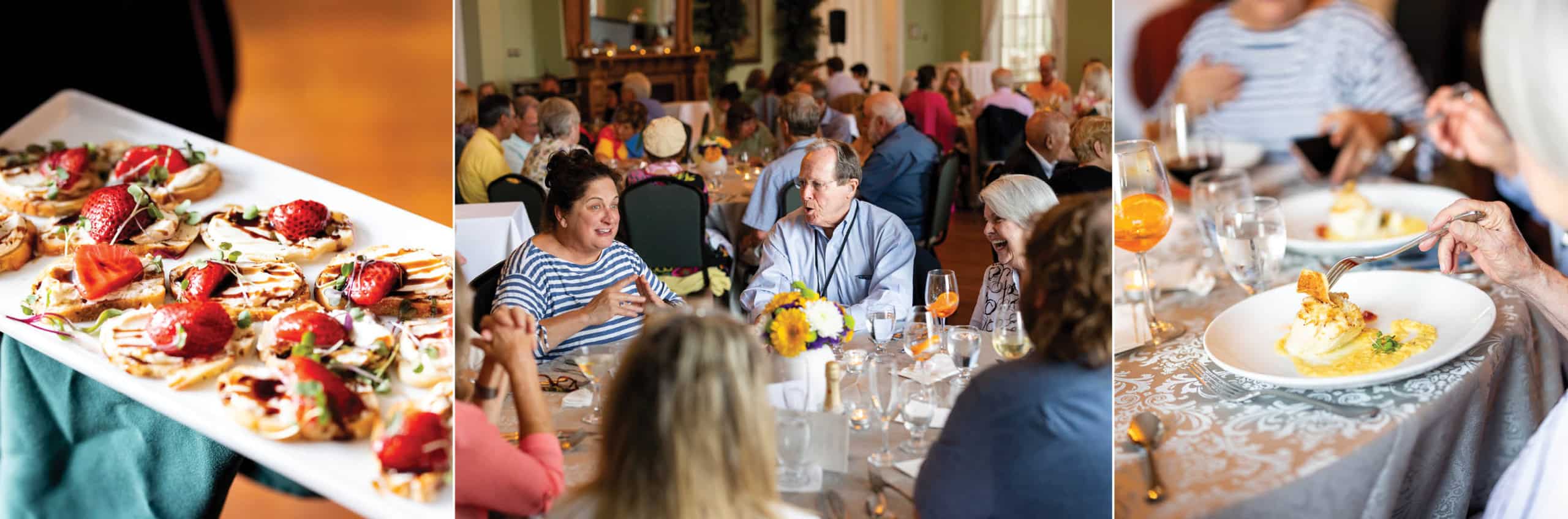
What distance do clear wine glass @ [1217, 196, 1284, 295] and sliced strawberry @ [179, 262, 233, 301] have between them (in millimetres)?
2298

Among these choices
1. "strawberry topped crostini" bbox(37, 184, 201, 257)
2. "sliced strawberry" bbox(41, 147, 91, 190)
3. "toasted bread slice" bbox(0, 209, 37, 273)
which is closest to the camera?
"toasted bread slice" bbox(0, 209, 37, 273)

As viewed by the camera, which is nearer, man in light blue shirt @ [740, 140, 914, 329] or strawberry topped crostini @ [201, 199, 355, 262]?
man in light blue shirt @ [740, 140, 914, 329]

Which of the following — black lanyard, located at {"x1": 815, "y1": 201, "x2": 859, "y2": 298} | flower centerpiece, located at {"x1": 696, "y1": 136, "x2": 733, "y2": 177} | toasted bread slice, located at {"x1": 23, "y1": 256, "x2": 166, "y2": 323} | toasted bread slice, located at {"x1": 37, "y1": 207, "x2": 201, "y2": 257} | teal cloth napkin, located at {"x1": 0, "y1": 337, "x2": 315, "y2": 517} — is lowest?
teal cloth napkin, located at {"x1": 0, "y1": 337, "x2": 315, "y2": 517}

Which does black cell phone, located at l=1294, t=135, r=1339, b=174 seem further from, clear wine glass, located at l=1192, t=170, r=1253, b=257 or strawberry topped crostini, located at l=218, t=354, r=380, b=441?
strawberry topped crostini, located at l=218, t=354, r=380, b=441

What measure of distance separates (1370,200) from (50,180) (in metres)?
3.86

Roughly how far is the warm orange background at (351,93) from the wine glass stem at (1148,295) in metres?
4.74

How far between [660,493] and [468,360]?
43cm

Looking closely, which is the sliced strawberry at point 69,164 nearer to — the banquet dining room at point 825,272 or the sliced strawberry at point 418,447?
the sliced strawberry at point 418,447

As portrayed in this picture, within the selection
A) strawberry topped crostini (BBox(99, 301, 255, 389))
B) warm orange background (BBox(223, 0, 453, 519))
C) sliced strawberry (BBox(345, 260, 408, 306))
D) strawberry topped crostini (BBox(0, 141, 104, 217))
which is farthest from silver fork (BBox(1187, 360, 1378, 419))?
warm orange background (BBox(223, 0, 453, 519))

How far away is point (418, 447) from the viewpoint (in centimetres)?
160

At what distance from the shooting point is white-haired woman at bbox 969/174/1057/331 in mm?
1287

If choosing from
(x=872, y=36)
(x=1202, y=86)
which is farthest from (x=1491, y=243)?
(x=872, y=36)

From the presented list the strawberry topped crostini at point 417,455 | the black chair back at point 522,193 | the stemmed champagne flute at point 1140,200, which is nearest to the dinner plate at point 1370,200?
the stemmed champagne flute at point 1140,200

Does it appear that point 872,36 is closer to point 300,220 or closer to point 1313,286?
point 1313,286
